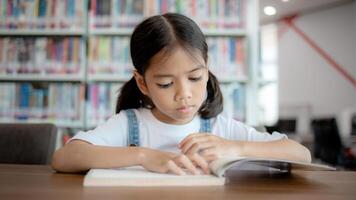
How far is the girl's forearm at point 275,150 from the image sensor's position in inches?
31.3

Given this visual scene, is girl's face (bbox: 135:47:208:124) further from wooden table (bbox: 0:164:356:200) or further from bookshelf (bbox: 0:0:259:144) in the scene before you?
bookshelf (bbox: 0:0:259:144)

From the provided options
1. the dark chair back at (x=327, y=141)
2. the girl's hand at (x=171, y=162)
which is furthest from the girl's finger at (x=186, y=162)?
the dark chair back at (x=327, y=141)

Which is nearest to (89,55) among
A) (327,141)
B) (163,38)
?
(163,38)

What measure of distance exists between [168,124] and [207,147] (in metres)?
0.30

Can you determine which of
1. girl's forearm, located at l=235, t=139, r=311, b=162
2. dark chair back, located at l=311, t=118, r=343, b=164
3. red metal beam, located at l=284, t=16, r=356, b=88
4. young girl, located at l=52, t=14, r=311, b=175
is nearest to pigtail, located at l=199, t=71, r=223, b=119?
young girl, located at l=52, t=14, r=311, b=175

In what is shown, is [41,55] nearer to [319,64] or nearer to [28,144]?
[28,144]

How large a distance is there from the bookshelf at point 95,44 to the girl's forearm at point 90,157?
160 cm

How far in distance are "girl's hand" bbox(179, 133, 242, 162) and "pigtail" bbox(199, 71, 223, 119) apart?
0.30m

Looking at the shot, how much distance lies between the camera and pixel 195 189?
55 cm

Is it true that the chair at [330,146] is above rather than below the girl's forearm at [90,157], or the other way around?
below

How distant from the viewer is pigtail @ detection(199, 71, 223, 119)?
1084mm

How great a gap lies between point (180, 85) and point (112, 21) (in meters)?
1.68

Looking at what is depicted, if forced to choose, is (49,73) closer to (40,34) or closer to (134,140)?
(40,34)

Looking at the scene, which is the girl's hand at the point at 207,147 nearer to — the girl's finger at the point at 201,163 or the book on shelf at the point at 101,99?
the girl's finger at the point at 201,163
